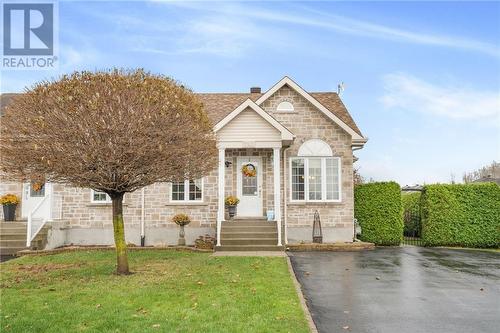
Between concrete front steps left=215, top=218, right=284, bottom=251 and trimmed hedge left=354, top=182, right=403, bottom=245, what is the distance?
15.0 ft

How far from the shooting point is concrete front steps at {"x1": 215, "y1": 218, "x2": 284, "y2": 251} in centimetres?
1584

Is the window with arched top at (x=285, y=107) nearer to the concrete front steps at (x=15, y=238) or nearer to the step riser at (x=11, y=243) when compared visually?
the concrete front steps at (x=15, y=238)

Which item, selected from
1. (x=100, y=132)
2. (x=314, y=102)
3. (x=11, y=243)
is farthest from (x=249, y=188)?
(x=100, y=132)

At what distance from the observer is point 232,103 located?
21.5 m

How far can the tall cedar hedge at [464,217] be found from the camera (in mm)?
18906

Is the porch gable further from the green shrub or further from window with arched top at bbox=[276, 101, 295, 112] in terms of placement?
the green shrub

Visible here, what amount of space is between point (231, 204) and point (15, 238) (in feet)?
27.8

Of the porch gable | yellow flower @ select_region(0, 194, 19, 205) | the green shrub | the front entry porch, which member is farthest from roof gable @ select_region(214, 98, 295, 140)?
the green shrub

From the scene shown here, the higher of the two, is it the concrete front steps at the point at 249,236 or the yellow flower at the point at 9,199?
the yellow flower at the point at 9,199

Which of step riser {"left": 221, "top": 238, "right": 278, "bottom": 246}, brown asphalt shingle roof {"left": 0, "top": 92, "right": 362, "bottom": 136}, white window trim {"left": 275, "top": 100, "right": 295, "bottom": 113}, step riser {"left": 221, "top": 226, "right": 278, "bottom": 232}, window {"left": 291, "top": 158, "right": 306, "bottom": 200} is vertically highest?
brown asphalt shingle roof {"left": 0, "top": 92, "right": 362, "bottom": 136}

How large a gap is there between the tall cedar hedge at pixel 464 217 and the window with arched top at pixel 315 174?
183 inches

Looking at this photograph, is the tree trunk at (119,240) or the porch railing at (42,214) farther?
the porch railing at (42,214)

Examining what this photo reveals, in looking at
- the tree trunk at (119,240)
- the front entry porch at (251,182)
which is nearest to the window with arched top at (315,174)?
the front entry porch at (251,182)

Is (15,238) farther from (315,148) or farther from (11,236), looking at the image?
(315,148)
